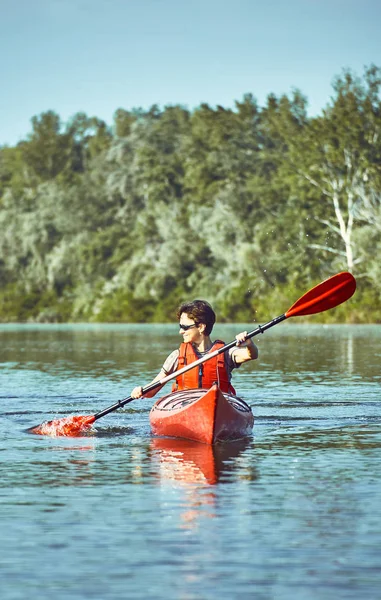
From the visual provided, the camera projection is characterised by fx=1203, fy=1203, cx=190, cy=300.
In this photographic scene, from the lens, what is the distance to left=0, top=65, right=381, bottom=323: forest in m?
54.1

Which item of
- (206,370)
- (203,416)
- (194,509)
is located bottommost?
(194,509)

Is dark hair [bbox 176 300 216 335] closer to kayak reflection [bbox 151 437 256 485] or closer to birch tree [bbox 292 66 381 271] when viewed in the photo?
kayak reflection [bbox 151 437 256 485]

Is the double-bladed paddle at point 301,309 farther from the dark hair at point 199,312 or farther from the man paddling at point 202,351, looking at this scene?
the dark hair at point 199,312

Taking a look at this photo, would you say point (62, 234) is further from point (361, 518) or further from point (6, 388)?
point (361, 518)

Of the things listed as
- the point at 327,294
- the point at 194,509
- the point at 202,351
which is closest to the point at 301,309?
the point at 327,294

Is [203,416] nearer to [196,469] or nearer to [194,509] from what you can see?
[196,469]

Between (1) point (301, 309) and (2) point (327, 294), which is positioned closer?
(1) point (301, 309)

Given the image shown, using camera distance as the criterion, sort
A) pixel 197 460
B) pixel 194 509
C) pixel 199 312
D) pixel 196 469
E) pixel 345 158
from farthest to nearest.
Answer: pixel 345 158
pixel 199 312
pixel 197 460
pixel 196 469
pixel 194 509

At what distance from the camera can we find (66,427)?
11969mm

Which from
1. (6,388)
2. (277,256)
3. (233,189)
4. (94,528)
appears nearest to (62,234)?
(233,189)

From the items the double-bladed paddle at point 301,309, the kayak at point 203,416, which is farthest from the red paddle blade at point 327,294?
the kayak at point 203,416

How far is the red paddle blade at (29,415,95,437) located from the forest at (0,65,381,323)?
39.1 m

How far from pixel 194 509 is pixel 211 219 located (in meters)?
51.5

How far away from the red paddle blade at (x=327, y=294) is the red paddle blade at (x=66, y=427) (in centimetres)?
238
